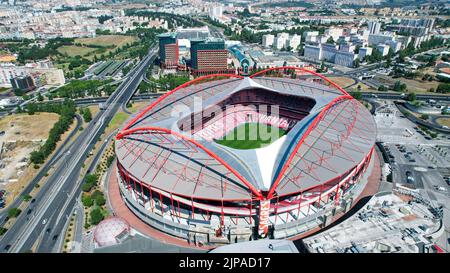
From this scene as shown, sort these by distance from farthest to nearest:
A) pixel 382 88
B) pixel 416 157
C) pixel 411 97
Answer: pixel 382 88 → pixel 411 97 → pixel 416 157

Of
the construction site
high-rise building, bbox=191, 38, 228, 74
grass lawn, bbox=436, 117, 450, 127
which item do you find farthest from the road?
grass lawn, bbox=436, 117, 450, 127

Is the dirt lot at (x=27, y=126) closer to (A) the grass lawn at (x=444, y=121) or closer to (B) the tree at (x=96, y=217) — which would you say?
(B) the tree at (x=96, y=217)

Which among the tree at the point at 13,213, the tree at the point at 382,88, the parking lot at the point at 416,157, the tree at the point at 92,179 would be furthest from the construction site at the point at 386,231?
the tree at the point at 382,88

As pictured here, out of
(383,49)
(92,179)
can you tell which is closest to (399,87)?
(383,49)

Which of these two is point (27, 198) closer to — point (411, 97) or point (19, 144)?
point (19, 144)

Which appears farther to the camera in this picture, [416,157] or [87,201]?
[416,157]

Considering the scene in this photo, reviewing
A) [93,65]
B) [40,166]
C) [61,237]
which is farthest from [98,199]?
[93,65]

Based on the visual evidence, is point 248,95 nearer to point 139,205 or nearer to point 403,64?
point 139,205
